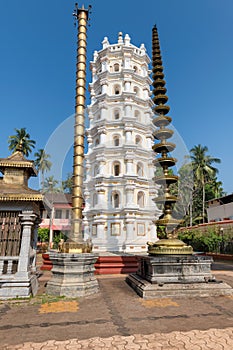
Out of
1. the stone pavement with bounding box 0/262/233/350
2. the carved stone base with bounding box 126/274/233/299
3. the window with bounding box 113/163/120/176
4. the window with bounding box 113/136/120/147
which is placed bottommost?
the stone pavement with bounding box 0/262/233/350

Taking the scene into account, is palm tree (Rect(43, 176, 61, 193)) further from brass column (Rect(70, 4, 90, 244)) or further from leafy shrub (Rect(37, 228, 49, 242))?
brass column (Rect(70, 4, 90, 244))

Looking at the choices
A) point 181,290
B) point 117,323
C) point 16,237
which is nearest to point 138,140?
point 16,237

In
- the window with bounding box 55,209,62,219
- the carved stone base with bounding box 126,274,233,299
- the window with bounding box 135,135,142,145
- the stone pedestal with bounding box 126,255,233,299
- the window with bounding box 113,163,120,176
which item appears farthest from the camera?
the window with bounding box 55,209,62,219

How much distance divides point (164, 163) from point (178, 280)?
460 cm

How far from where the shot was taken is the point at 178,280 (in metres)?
7.67

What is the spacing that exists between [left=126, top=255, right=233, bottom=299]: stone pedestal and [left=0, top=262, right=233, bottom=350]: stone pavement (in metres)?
0.36

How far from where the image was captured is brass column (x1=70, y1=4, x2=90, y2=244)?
28.5ft

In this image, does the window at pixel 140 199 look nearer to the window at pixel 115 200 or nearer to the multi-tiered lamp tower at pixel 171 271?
the window at pixel 115 200

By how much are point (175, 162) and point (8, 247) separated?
282 inches

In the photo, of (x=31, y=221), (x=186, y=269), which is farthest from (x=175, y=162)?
(x=31, y=221)

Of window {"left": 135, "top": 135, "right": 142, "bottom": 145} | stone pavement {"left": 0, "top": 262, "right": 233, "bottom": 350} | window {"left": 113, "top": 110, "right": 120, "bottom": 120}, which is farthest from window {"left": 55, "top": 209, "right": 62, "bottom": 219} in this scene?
stone pavement {"left": 0, "top": 262, "right": 233, "bottom": 350}

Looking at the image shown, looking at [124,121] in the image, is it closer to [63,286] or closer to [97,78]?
[97,78]

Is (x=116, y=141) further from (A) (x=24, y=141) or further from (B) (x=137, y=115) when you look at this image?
(A) (x=24, y=141)

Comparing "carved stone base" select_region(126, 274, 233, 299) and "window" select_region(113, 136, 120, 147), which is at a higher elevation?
"window" select_region(113, 136, 120, 147)
